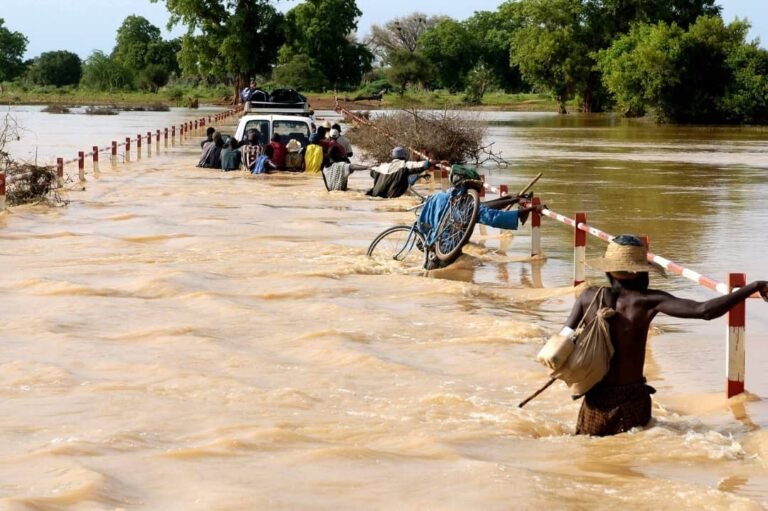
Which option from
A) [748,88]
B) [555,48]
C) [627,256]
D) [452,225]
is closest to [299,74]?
[555,48]

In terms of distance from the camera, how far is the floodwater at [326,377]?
691 centimetres

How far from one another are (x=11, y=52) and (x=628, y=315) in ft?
582

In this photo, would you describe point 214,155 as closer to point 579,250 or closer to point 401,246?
point 401,246

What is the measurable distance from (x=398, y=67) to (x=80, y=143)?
86.8 meters

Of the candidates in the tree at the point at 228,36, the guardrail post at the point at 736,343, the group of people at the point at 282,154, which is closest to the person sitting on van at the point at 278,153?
the group of people at the point at 282,154

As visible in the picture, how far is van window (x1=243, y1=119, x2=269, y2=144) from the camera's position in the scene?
29.1m

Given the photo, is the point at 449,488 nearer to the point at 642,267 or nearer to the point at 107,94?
the point at 642,267

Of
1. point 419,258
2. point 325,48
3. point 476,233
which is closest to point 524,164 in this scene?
point 476,233

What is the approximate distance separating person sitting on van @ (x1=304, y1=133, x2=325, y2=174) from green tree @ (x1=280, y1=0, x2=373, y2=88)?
3508 inches

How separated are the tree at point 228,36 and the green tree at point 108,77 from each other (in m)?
37.9

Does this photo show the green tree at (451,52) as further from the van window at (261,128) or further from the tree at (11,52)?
the van window at (261,128)

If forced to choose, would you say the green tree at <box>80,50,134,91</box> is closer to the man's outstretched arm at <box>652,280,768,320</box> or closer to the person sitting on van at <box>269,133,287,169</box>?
the person sitting on van at <box>269,133,287,169</box>

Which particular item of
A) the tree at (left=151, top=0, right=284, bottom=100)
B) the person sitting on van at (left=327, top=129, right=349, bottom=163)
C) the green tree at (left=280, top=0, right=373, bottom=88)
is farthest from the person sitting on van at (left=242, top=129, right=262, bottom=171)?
the green tree at (left=280, top=0, right=373, bottom=88)

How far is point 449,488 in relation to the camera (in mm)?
6844
